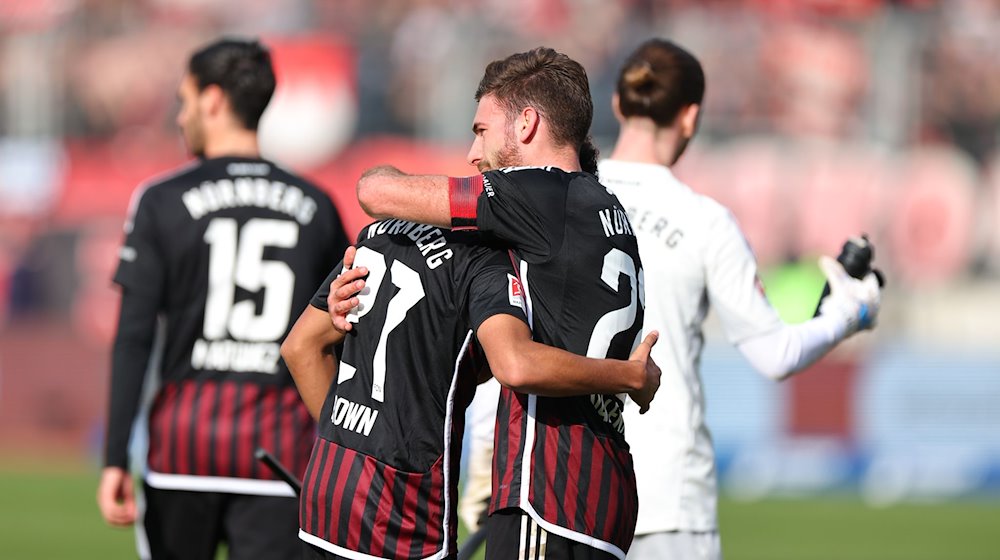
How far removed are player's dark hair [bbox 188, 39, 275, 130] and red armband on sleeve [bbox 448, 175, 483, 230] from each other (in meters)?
1.95

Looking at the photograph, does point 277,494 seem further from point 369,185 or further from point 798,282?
point 798,282

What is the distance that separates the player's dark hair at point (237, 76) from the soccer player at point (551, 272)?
173cm

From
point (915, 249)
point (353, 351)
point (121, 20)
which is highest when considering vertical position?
point (121, 20)

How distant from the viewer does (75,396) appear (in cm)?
1689

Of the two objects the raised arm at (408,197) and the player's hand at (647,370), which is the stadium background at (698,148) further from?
the raised arm at (408,197)

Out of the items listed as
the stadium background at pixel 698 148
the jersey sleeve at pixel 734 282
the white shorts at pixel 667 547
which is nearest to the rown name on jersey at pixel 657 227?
the jersey sleeve at pixel 734 282

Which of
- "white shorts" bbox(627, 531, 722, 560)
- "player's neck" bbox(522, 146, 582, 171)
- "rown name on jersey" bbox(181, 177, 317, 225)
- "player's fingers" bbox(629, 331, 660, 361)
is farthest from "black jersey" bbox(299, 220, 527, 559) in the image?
"rown name on jersey" bbox(181, 177, 317, 225)

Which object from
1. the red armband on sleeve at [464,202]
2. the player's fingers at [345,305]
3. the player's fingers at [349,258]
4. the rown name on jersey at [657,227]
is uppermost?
the rown name on jersey at [657,227]

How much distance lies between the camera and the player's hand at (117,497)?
4668mm

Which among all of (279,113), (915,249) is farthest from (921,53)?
(279,113)

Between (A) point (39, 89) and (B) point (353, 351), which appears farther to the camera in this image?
(A) point (39, 89)

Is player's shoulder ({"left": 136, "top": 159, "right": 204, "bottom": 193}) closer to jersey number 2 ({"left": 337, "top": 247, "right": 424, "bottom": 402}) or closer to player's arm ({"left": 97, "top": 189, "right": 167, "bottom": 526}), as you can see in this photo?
player's arm ({"left": 97, "top": 189, "right": 167, "bottom": 526})

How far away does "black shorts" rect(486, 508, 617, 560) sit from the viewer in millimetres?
3342

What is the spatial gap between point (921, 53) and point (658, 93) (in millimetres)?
13447
